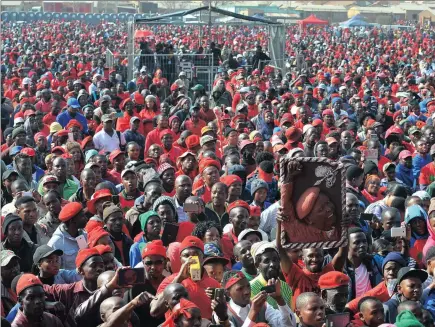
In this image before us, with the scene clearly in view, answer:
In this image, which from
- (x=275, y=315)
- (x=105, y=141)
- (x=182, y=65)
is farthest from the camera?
(x=182, y=65)

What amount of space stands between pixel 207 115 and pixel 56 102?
2.39 metres

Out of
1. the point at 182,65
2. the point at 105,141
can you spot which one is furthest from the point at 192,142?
the point at 182,65

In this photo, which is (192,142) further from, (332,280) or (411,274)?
(332,280)

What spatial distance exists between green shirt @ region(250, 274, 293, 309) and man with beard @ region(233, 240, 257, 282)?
391mm

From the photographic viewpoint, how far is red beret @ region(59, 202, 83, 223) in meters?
9.24

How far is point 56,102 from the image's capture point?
703 inches

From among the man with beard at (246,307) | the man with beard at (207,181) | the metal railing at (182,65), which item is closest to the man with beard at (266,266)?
the man with beard at (246,307)

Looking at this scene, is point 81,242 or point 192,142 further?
point 192,142

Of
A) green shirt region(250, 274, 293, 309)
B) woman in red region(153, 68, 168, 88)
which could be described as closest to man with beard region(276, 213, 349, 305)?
green shirt region(250, 274, 293, 309)

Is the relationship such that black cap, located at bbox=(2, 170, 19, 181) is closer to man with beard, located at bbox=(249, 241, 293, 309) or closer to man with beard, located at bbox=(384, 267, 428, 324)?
man with beard, located at bbox=(249, 241, 293, 309)

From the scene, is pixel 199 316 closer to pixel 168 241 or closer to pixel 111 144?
pixel 168 241

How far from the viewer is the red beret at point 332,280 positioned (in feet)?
24.8

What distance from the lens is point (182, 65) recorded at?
23.9 metres

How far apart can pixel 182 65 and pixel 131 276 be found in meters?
17.2
